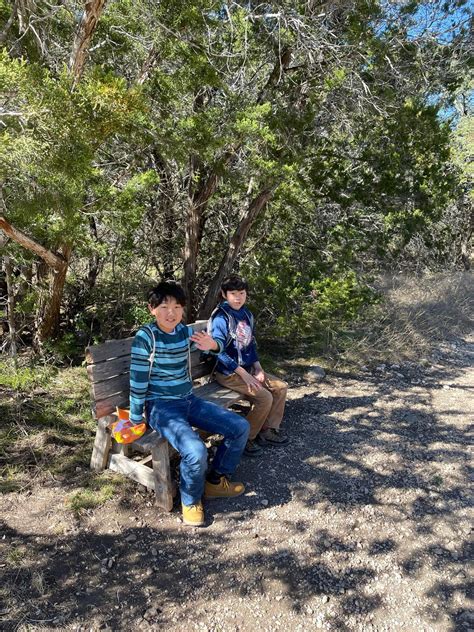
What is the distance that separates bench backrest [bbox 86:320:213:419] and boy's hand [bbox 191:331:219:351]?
0.53 meters

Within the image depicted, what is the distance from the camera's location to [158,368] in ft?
10.9

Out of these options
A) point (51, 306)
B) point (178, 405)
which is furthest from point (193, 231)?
point (178, 405)

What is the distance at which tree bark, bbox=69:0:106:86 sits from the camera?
10.9 feet

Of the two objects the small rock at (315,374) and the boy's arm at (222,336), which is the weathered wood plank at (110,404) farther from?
the small rock at (315,374)

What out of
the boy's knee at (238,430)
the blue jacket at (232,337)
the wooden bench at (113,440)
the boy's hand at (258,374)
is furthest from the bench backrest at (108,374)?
the boy's hand at (258,374)

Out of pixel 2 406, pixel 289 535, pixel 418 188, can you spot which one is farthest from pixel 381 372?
pixel 2 406

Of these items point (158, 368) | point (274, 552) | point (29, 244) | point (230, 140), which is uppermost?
point (230, 140)

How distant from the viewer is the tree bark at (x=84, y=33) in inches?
130

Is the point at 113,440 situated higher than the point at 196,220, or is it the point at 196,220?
the point at 196,220

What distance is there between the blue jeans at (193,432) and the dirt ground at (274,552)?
0.95 feet

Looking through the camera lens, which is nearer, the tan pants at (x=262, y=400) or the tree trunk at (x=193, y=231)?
the tan pants at (x=262, y=400)

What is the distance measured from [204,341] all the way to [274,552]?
1634 mm

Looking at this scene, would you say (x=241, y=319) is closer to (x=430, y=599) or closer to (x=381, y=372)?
(x=430, y=599)

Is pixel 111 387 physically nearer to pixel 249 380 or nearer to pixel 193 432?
pixel 193 432
